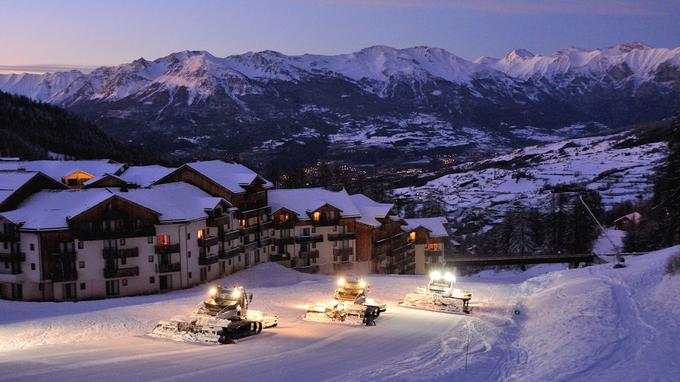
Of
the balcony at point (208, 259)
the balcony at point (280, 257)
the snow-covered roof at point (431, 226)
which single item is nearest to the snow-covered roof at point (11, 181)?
the balcony at point (208, 259)

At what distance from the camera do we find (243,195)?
71500 millimetres

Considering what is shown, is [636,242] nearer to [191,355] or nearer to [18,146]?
[191,355]

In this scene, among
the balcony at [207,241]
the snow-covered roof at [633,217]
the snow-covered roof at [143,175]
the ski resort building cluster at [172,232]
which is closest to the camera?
the ski resort building cluster at [172,232]

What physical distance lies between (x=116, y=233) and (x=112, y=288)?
481cm

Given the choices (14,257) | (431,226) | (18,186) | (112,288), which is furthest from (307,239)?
(14,257)

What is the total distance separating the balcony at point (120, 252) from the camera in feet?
185

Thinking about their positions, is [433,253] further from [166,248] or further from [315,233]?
[166,248]

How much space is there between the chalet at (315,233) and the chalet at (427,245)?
13.9 meters

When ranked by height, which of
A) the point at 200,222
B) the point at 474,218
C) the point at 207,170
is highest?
the point at 207,170

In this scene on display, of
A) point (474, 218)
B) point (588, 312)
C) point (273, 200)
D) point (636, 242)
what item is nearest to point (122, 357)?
point (588, 312)

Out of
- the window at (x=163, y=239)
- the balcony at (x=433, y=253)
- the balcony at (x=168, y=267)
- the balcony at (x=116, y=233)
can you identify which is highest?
the balcony at (x=116, y=233)

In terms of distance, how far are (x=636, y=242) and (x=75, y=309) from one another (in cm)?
7213

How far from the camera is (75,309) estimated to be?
48219 mm

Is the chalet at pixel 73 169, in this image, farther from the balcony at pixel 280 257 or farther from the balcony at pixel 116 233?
the balcony at pixel 116 233
